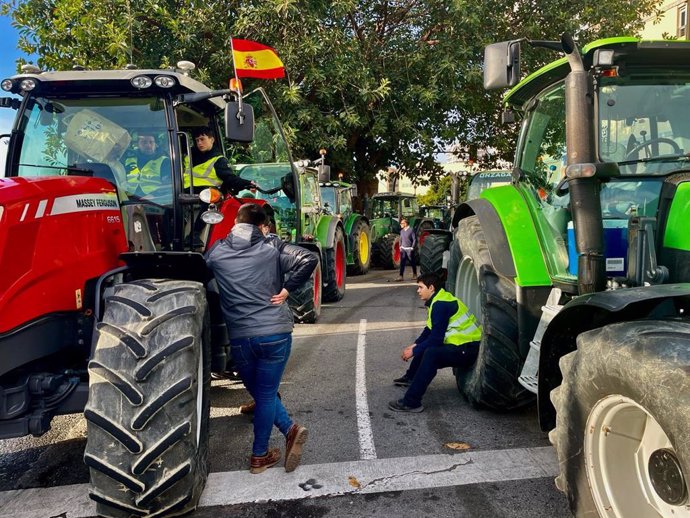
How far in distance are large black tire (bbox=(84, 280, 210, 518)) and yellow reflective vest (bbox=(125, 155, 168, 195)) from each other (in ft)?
3.70

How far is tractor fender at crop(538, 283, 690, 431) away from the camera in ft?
7.52

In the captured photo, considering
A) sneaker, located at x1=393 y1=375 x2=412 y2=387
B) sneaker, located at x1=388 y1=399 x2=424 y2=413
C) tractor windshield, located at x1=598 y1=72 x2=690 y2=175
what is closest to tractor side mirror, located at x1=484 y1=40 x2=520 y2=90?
tractor windshield, located at x1=598 y1=72 x2=690 y2=175

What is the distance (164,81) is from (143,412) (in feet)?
7.15

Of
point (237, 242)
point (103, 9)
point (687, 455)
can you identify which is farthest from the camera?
point (103, 9)

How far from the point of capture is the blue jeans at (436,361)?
4477 millimetres

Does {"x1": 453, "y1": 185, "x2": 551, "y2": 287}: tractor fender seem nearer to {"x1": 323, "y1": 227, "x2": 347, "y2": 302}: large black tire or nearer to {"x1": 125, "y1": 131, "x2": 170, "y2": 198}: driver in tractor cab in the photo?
{"x1": 125, "y1": 131, "x2": 170, "y2": 198}: driver in tractor cab

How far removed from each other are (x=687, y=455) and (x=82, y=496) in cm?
308

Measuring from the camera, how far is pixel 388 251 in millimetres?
16516

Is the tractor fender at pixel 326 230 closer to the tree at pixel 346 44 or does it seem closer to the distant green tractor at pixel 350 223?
the distant green tractor at pixel 350 223

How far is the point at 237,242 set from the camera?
3504mm

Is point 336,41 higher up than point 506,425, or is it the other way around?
point 336,41

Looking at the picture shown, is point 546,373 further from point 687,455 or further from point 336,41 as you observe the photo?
point 336,41

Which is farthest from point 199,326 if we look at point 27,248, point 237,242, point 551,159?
point 551,159

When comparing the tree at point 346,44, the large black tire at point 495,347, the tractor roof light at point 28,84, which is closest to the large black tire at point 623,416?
the large black tire at point 495,347
